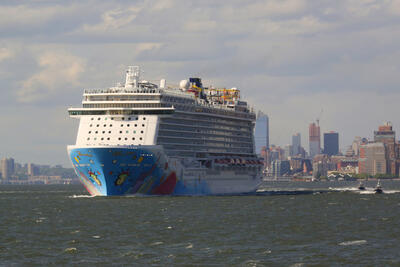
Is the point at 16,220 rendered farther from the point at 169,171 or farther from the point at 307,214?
the point at 169,171

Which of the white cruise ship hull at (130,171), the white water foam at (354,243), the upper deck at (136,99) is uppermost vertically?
the upper deck at (136,99)

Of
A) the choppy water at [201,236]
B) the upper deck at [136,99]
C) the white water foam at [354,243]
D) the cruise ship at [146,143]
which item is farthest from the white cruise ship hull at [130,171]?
the white water foam at [354,243]

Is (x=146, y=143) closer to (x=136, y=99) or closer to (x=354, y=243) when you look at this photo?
(x=136, y=99)

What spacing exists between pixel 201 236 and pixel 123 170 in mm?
49078

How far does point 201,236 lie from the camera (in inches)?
2608

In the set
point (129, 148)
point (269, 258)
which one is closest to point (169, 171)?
point (129, 148)

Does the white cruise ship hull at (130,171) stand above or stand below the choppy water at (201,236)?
above

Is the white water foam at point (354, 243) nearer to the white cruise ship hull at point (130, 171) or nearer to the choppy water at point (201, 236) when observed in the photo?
the choppy water at point (201, 236)

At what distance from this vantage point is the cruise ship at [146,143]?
11481 cm

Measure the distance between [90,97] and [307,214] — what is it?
4502 centimetres

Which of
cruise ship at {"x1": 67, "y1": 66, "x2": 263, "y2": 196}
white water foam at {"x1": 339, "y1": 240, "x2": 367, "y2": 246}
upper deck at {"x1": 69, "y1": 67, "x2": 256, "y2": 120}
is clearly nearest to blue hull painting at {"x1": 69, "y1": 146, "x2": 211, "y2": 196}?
cruise ship at {"x1": 67, "y1": 66, "x2": 263, "y2": 196}

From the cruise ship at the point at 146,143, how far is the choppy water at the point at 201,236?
575 inches

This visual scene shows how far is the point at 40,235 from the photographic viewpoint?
6875 cm

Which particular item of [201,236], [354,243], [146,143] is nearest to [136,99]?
[146,143]
